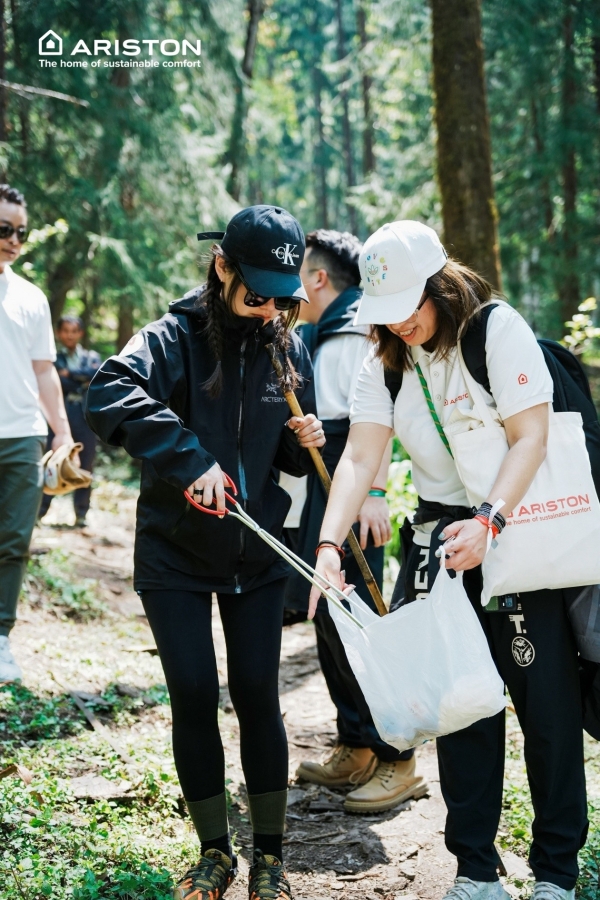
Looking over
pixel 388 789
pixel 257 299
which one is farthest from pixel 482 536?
pixel 388 789

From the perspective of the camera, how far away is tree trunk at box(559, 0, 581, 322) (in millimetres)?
12539

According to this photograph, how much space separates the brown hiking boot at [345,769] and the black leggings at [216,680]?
1376 mm

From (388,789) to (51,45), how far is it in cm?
943

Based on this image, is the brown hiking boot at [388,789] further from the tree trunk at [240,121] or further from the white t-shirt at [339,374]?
the tree trunk at [240,121]

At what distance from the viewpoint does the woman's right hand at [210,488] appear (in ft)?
8.88

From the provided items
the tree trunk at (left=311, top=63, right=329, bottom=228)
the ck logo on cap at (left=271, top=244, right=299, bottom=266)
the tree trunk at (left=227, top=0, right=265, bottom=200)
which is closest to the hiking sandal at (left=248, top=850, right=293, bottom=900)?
the ck logo on cap at (left=271, top=244, right=299, bottom=266)

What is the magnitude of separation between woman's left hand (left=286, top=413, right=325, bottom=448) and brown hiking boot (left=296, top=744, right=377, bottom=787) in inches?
76.2

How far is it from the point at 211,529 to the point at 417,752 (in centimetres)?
258

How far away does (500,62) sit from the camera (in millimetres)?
14055

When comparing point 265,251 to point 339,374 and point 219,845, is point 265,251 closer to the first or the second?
point 339,374

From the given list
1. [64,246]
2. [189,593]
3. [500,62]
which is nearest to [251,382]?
[189,593]

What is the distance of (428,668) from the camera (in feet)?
8.88

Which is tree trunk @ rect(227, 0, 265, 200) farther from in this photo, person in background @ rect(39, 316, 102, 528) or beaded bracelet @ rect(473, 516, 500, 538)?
beaded bracelet @ rect(473, 516, 500, 538)

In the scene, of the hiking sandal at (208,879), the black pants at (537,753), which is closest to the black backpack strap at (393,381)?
the black pants at (537,753)
